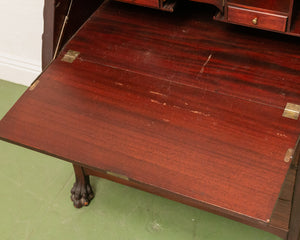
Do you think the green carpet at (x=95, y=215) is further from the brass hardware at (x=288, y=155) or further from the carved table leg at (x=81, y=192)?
the brass hardware at (x=288, y=155)

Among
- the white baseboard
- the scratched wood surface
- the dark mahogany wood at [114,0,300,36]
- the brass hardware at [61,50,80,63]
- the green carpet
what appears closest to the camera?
the scratched wood surface

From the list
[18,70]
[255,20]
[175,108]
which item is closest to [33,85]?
[175,108]

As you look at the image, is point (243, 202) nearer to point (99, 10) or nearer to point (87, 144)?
point (87, 144)

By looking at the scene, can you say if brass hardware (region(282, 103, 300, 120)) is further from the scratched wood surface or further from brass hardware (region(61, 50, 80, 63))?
brass hardware (region(61, 50, 80, 63))

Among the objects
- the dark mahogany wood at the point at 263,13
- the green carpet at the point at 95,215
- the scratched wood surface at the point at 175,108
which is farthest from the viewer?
the green carpet at the point at 95,215

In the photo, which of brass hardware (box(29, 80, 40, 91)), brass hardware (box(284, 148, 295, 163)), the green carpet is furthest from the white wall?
brass hardware (box(284, 148, 295, 163))

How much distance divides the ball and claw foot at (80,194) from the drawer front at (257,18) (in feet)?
3.63

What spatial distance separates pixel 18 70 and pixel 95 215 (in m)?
1.15

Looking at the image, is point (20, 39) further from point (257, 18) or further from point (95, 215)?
point (257, 18)

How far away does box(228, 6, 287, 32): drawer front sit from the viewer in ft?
5.07

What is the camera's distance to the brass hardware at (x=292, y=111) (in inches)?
60.8

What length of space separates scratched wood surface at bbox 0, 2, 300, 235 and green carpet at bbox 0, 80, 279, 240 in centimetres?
77

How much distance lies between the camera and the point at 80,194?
2268 mm

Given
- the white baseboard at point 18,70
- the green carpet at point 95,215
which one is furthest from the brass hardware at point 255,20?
the white baseboard at point 18,70
